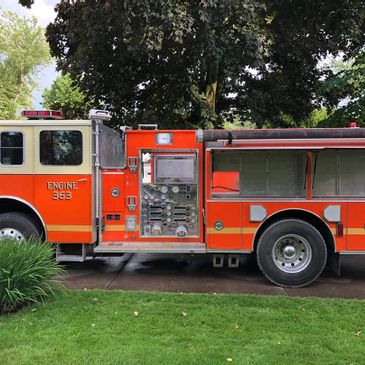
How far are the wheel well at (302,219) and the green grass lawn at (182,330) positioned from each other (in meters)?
1.35

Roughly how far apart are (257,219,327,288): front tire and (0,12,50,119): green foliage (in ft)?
158

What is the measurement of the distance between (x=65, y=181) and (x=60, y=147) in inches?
20.8

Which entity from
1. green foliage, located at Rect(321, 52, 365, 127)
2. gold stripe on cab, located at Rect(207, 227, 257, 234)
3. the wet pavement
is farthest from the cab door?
green foliage, located at Rect(321, 52, 365, 127)

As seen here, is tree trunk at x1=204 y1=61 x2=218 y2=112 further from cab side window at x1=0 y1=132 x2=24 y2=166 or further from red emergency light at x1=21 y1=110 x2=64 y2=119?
cab side window at x1=0 y1=132 x2=24 y2=166

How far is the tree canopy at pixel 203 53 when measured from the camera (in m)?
9.53

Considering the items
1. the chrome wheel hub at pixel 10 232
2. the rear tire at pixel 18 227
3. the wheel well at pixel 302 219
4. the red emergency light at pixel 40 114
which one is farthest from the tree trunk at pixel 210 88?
the chrome wheel hub at pixel 10 232

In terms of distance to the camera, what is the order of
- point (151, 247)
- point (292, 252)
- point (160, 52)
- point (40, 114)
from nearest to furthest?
point (292, 252) → point (151, 247) → point (40, 114) → point (160, 52)

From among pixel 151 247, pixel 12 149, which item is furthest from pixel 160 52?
pixel 151 247

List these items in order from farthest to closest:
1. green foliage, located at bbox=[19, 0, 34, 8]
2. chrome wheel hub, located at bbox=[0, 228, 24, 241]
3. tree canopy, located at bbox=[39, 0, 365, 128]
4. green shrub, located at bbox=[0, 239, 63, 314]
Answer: green foliage, located at bbox=[19, 0, 34, 8] < tree canopy, located at bbox=[39, 0, 365, 128] < chrome wheel hub, located at bbox=[0, 228, 24, 241] < green shrub, located at bbox=[0, 239, 63, 314]

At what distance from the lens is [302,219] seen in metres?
7.34

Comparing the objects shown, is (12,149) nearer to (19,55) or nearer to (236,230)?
(236,230)

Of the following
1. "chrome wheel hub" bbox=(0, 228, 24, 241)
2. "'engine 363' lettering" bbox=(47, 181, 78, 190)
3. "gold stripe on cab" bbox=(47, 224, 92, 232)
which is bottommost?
"chrome wheel hub" bbox=(0, 228, 24, 241)

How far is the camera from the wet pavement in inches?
277

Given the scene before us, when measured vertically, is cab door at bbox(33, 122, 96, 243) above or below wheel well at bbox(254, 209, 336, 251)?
above
